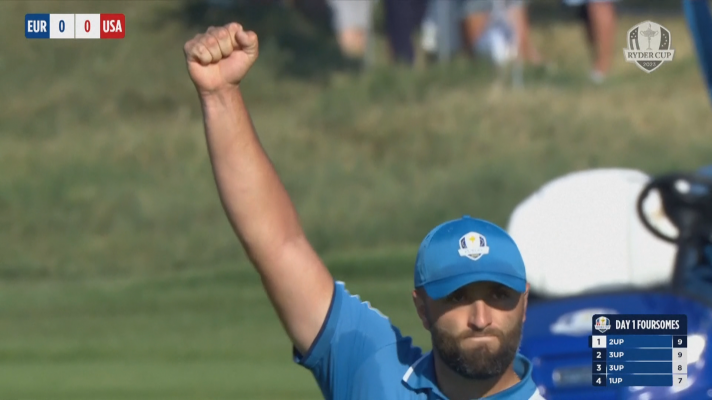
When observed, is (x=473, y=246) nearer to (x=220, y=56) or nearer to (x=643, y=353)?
(x=220, y=56)

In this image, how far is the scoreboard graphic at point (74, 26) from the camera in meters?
4.05

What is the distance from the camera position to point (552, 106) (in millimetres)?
9562

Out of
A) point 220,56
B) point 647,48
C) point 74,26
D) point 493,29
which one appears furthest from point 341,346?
point 493,29

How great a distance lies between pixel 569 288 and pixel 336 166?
6.68 m

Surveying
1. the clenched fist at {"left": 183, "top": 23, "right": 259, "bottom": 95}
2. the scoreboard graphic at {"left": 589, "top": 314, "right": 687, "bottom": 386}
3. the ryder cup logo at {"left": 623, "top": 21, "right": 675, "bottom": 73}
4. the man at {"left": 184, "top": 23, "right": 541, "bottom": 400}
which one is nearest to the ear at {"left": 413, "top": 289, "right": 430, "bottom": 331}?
the man at {"left": 184, "top": 23, "right": 541, "bottom": 400}

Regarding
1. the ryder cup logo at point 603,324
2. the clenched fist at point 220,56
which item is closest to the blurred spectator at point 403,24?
the ryder cup logo at point 603,324

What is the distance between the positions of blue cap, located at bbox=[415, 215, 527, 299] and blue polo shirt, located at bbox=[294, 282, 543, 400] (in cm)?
18

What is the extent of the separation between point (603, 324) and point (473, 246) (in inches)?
47.5

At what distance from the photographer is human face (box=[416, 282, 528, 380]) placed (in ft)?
8.17

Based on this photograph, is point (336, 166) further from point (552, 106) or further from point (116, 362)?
point (116, 362)

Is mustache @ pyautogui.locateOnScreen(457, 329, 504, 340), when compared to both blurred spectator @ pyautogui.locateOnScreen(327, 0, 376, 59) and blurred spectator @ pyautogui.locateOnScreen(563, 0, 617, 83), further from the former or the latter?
blurred spectator @ pyautogui.locateOnScreen(327, 0, 376, 59)

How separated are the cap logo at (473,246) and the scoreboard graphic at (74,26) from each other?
1.73 metres

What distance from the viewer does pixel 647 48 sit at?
3824 millimetres

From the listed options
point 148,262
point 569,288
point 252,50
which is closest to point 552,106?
point 148,262
